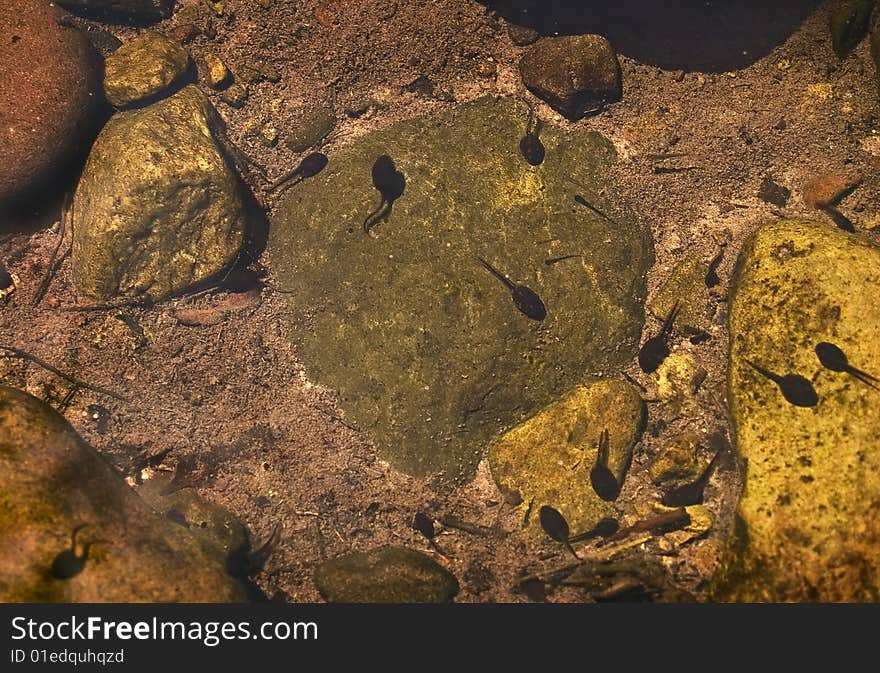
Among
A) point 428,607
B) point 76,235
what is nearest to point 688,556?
point 428,607

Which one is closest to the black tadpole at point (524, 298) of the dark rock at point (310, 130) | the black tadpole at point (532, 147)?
the black tadpole at point (532, 147)

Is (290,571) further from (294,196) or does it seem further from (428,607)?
(294,196)

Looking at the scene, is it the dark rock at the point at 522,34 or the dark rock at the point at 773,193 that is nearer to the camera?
the dark rock at the point at 773,193

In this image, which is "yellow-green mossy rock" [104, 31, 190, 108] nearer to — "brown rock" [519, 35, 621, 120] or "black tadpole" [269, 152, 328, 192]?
"black tadpole" [269, 152, 328, 192]

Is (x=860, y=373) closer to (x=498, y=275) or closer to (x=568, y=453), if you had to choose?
(x=568, y=453)

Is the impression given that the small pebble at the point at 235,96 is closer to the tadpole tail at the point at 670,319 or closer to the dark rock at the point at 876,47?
the tadpole tail at the point at 670,319

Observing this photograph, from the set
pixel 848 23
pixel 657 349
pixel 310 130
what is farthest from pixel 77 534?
pixel 848 23

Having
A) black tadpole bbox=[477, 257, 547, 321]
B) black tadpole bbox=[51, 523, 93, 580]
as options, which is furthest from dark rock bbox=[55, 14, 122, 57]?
black tadpole bbox=[51, 523, 93, 580]
